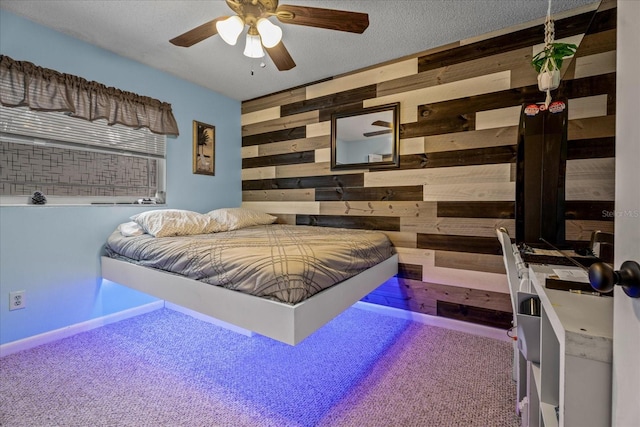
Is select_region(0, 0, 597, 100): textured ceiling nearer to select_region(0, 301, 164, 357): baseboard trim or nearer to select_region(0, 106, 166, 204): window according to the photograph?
select_region(0, 106, 166, 204): window

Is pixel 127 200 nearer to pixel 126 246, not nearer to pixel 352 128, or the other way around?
pixel 126 246

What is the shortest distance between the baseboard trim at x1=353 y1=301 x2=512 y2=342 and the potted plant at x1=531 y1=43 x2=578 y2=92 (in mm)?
1715

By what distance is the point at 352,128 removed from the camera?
9.45 feet

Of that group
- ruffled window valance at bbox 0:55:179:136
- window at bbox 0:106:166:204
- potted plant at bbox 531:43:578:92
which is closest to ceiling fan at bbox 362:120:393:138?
potted plant at bbox 531:43:578:92

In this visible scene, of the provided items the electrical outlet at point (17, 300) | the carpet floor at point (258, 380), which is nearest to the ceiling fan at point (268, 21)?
the carpet floor at point (258, 380)

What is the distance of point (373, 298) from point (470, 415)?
1.42m

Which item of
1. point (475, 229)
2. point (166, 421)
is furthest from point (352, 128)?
point (166, 421)

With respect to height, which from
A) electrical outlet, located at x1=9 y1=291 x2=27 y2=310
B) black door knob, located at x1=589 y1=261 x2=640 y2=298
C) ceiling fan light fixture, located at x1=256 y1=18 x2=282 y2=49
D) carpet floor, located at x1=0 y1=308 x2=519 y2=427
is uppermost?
ceiling fan light fixture, located at x1=256 y1=18 x2=282 y2=49

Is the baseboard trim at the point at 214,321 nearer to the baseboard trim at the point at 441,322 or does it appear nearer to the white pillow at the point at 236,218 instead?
the white pillow at the point at 236,218

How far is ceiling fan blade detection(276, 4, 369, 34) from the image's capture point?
1607mm

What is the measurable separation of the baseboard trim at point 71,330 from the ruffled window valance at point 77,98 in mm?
1644

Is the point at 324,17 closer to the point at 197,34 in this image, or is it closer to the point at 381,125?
the point at 197,34

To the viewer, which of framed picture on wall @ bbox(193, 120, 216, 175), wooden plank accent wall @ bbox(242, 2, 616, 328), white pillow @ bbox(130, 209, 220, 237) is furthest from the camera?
framed picture on wall @ bbox(193, 120, 216, 175)

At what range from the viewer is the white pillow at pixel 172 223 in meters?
2.31
